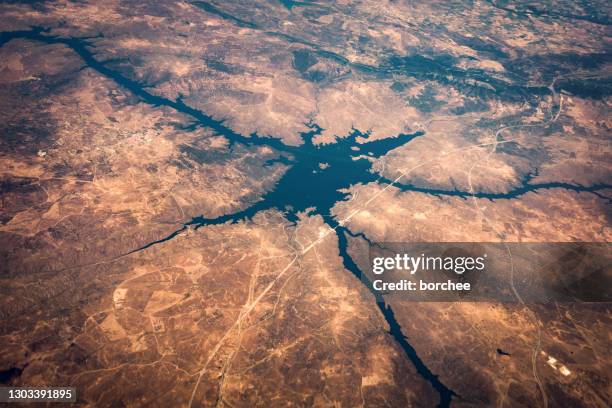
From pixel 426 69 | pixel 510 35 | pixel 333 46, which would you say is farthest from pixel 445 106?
pixel 510 35

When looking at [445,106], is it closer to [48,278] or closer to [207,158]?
[207,158]

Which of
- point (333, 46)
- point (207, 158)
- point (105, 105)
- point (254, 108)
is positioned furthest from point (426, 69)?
point (105, 105)

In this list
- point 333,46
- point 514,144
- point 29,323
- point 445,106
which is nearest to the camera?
point 29,323

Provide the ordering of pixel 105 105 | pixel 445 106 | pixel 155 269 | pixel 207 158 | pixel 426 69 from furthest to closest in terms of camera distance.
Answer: pixel 426 69 → pixel 445 106 → pixel 105 105 → pixel 207 158 → pixel 155 269

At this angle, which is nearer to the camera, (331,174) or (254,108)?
(331,174)

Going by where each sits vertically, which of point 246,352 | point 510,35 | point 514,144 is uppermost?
point 510,35

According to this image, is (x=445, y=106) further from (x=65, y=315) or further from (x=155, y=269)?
(x=65, y=315)

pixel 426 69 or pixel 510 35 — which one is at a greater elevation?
pixel 510 35
